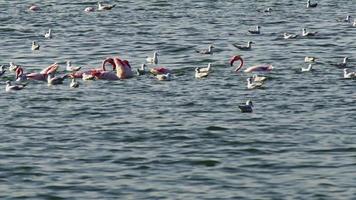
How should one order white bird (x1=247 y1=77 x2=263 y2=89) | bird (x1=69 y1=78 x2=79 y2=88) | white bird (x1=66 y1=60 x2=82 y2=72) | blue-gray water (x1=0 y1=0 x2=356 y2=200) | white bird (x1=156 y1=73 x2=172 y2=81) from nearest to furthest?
blue-gray water (x1=0 y1=0 x2=356 y2=200) → white bird (x1=247 y1=77 x2=263 y2=89) → bird (x1=69 y1=78 x2=79 y2=88) → white bird (x1=156 y1=73 x2=172 y2=81) → white bird (x1=66 y1=60 x2=82 y2=72)

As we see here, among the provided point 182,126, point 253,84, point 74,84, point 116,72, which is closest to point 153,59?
Answer: point 116,72

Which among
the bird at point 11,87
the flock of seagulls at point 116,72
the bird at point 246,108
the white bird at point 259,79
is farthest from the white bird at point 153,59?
the bird at point 246,108

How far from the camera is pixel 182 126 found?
3844 centimetres

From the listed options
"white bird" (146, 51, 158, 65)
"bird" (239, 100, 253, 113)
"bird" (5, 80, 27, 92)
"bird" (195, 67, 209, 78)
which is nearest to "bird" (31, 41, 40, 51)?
"white bird" (146, 51, 158, 65)

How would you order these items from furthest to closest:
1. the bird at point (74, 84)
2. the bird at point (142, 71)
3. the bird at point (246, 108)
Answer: the bird at point (142, 71) → the bird at point (74, 84) → the bird at point (246, 108)

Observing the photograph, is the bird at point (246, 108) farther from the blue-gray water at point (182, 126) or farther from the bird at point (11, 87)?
the bird at point (11, 87)

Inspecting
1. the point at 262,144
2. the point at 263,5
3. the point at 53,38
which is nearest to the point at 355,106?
the point at 262,144

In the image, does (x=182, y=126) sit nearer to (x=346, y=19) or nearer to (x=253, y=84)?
(x=253, y=84)

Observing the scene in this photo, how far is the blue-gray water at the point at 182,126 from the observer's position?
31.5m

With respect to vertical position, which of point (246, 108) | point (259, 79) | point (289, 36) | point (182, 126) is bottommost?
point (182, 126)

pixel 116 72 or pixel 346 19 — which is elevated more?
pixel 346 19

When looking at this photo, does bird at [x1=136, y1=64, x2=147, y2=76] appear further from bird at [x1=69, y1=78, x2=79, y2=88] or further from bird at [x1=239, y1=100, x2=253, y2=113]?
bird at [x1=239, y1=100, x2=253, y2=113]

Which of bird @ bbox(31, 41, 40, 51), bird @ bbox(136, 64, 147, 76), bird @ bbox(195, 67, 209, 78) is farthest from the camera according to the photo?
bird @ bbox(31, 41, 40, 51)

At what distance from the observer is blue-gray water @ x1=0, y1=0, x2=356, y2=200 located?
31.5m
